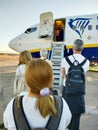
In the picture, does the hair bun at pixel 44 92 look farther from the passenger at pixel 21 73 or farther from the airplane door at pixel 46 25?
the airplane door at pixel 46 25

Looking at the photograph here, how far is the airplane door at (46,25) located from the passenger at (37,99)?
71.4ft

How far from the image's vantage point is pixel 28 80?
250 centimetres

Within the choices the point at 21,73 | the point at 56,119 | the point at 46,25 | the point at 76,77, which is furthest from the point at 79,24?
the point at 56,119

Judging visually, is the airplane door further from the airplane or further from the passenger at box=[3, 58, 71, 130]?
the passenger at box=[3, 58, 71, 130]

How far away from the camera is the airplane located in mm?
23734

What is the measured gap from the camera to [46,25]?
81.6ft

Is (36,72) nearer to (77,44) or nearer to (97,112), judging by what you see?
(77,44)

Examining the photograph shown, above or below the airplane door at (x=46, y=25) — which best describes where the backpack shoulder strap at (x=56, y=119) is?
below

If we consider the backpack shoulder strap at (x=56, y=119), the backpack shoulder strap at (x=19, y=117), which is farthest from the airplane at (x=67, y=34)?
the backpack shoulder strap at (x=19, y=117)

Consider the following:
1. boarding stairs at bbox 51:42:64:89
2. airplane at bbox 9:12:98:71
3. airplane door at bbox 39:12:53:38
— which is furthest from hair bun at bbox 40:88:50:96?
airplane door at bbox 39:12:53:38

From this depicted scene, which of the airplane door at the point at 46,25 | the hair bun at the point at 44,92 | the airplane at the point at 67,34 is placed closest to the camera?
the hair bun at the point at 44,92

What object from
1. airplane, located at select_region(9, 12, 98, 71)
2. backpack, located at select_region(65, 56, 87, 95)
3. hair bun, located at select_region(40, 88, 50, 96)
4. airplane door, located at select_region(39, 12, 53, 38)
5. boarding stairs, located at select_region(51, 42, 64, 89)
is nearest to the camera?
hair bun, located at select_region(40, 88, 50, 96)

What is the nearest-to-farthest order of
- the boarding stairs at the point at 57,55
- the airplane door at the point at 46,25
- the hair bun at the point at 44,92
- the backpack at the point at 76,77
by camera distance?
1. the hair bun at the point at 44,92
2. the backpack at the point at 76,77
3. the boarding stairs at the point at 57,55
4. the airplane door at the point at 46,25

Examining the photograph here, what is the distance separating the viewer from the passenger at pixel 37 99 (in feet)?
8.09
